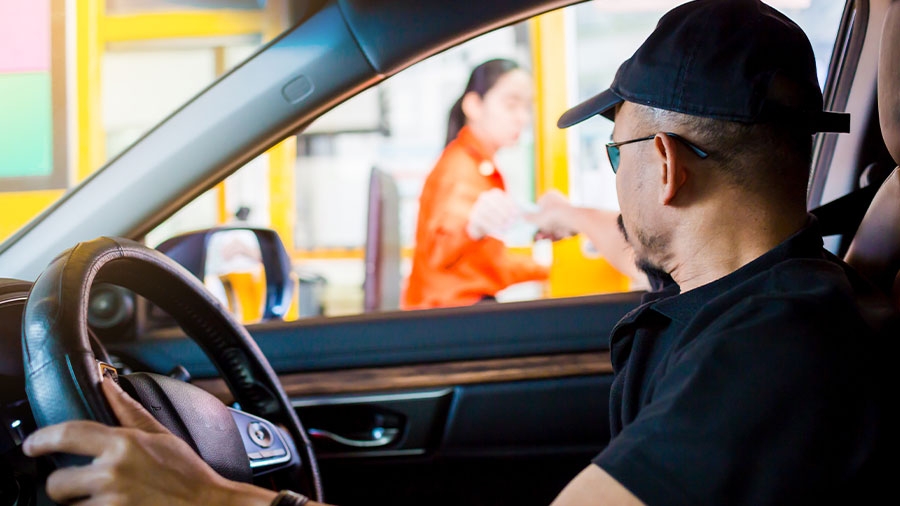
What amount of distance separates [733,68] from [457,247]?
2.60 metres

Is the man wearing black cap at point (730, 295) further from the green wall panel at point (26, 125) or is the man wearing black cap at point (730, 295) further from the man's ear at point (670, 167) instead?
the green wall panel at point (26, 125)

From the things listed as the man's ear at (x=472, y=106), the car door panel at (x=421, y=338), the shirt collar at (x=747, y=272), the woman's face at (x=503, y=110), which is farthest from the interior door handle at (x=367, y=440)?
the man's ear at (x=472, y=106)

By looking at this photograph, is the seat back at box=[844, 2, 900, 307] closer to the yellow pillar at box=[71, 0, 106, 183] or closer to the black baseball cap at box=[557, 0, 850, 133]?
the black baseball cap at box=[557, 0, 850, 133]

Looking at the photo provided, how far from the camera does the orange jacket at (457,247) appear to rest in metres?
3.54

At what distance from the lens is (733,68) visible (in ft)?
3.43

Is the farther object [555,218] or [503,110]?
[503,110]

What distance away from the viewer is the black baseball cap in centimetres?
104

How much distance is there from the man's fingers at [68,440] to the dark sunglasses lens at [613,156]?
31.0 inches

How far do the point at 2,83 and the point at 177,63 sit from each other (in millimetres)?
803

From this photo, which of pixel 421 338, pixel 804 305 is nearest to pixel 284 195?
pixel 421 338

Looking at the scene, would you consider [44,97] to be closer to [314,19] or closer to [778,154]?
Answer: [314,19]

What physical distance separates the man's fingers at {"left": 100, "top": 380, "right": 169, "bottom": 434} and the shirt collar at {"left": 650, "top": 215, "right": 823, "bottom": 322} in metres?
0.64

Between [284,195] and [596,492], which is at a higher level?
[284,195]

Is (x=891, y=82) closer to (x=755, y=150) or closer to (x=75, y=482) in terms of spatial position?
(x=755, y=150)
